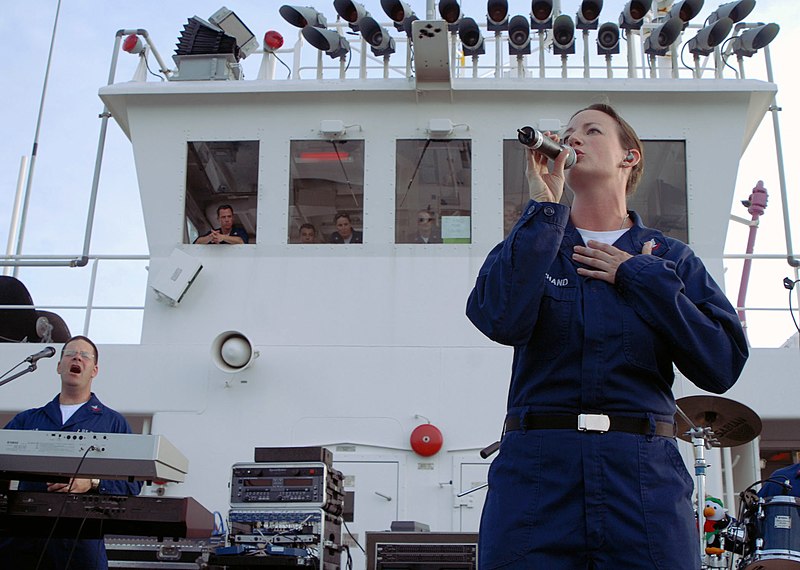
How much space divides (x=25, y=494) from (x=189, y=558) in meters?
1.40

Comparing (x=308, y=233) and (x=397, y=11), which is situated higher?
(x=397, y=11)

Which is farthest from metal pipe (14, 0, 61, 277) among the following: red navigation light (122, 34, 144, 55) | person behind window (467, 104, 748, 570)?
person behind window (467, 104, 748, 570)

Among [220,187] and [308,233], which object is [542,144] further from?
[220,187]

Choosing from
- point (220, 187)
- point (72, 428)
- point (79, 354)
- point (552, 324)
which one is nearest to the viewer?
point (552, 324)

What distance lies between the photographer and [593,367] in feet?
7.23

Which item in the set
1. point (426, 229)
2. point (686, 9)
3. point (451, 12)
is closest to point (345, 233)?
point (426, 229)

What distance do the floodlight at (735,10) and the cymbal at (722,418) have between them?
3.54m

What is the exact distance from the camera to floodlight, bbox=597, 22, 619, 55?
8102 millimetres

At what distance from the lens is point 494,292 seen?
230 centimetres

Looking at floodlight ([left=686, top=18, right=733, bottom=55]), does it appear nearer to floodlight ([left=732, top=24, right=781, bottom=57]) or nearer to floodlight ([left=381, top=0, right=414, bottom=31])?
floodlight ([left=732, top=24, right=781, bottom=57])

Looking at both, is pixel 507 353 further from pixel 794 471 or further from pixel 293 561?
pixel 293 561

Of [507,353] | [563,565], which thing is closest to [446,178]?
[507,353]

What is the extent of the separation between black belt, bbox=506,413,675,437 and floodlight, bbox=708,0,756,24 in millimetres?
6718

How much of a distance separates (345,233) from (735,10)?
383 centimetres
